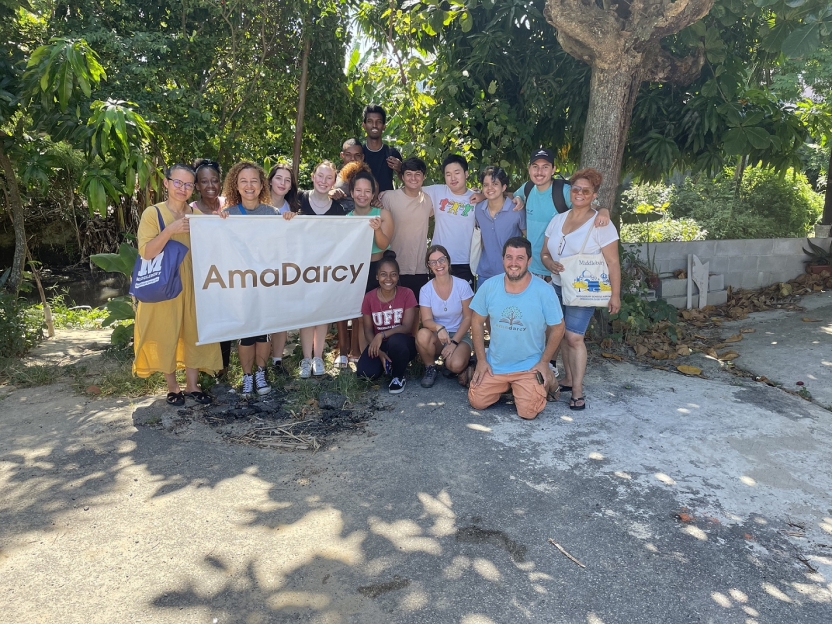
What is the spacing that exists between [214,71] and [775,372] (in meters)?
6.35

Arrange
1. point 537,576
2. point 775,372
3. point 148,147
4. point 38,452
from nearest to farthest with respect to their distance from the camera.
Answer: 1. point 537,576
2. point 38,452
3. point 775,372
4. point 148,147

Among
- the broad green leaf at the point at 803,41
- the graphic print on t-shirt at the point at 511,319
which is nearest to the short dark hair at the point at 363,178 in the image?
the graphic print on t-shirt at the point at 511,319

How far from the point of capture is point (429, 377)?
4980mm

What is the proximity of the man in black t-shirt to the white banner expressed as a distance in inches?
35.5

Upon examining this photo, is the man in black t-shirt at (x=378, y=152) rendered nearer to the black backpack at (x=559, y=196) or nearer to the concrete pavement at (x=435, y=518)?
the black backpack at (x=559, y=196)

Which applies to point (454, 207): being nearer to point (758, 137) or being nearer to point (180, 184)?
point (180, 184)

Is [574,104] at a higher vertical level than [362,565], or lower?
higher

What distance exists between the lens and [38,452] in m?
3.91

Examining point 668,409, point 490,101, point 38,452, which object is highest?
point 490,101

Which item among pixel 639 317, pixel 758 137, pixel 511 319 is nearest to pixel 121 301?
pixel 511 319

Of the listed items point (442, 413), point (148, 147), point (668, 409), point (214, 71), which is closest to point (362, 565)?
point (442, 413)

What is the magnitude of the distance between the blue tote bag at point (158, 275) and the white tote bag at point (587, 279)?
8.80 feet

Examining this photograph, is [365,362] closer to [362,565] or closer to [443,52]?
[362,565]

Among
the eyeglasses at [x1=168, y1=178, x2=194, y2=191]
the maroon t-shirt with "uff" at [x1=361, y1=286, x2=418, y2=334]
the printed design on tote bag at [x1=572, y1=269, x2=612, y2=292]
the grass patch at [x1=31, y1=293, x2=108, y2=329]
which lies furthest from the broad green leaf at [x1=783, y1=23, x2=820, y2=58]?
the grass patch at [x1=31, y1=293, x2=108, y2=329]
